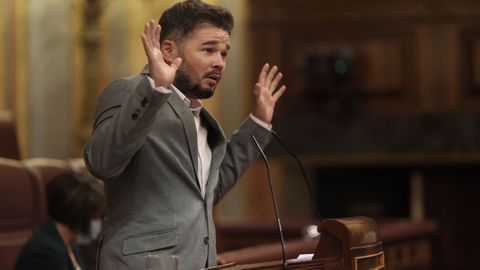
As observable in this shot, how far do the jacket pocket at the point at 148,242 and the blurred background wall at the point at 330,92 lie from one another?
3.85 metres

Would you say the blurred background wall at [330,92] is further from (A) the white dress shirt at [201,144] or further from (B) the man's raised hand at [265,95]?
(A) the white dress shirt at [201,144]

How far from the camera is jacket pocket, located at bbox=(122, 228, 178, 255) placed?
1544 mm

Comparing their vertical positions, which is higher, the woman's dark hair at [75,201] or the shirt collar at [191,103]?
the shirt collar at [191,103]

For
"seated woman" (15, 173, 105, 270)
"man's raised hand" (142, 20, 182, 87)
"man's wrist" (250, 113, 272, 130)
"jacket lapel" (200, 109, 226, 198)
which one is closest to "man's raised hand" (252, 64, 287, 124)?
"man's wrist" (250, 113, 272, 130)

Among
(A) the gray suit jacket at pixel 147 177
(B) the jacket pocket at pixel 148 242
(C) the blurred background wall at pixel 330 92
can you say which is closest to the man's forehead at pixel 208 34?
(A) the gray suit jacket at pixel 147 177

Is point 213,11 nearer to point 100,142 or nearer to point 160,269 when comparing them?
point 100,142

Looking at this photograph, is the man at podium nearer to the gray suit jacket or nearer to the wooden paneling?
the gray suit jacket

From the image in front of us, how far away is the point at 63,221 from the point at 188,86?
1.07 m

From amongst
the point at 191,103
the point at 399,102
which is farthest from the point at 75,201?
the point at 399,102

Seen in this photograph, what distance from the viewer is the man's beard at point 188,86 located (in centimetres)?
164

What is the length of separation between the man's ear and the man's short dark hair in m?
0.01

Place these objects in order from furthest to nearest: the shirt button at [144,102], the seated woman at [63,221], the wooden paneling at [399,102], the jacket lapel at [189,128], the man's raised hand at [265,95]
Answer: the wooden paneling at [399,102], the seated woman at [63,221], the man's raised hand at [265,95], the jacket lapel at [189,128], the shirt button at [144,102]

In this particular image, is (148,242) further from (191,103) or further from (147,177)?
(191,103)

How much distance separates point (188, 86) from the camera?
1.64 meters
